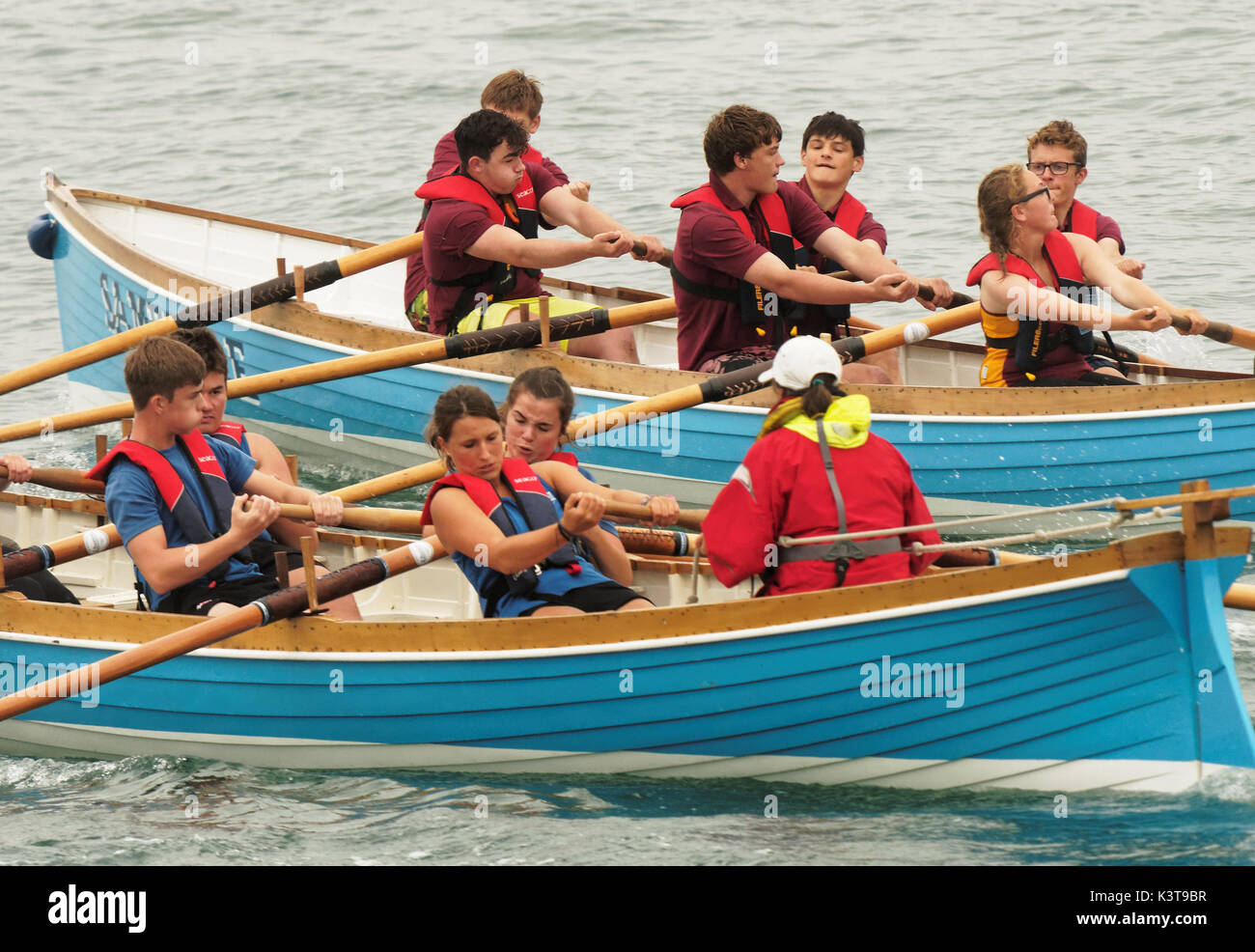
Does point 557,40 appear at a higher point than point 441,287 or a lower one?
higher

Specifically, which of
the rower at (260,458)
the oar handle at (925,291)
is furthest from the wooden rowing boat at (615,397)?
the rower at (260,458)

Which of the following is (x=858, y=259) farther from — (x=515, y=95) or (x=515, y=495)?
(x=515, y=495)

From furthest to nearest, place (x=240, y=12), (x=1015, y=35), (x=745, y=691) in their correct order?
(x=240, y=12) → (x=1015, y=35) → (x=745, y=691)

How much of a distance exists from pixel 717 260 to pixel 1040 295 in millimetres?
1354

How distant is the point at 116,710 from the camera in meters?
6.25

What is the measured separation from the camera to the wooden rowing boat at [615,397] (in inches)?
303

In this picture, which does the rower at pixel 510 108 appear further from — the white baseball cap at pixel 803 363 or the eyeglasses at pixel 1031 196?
the white baseball cap at pixel 803 363

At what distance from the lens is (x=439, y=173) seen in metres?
8.70

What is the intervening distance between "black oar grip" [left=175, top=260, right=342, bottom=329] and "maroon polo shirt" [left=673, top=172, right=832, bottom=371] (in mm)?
1924

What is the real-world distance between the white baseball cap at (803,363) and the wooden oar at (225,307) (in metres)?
4.08
